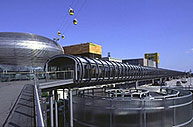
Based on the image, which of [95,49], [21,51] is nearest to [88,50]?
[95,49]

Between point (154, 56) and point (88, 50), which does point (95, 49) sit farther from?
point (154, 56)

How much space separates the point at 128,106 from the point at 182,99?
5621mm

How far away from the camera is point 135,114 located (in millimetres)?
11508

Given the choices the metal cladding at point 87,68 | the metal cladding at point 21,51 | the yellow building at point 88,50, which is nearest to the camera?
the metal cladding at point 87,68

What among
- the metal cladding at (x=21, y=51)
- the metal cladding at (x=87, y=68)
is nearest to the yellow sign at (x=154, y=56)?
the metal cladding at (x=21, y=51)

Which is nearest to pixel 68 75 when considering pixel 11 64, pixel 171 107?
pixel 171 107

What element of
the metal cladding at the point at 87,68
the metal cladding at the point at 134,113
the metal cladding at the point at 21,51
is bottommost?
the metal cladding at the point at 134,113

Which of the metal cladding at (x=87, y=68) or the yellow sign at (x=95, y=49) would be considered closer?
the metal cladding at (x=87, y=68)

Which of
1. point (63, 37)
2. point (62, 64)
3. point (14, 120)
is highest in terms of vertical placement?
point (63, 37)

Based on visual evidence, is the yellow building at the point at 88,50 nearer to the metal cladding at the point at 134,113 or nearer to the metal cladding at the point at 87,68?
the metal cladding at the point at 87,68

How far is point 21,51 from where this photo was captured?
4284 centimetres

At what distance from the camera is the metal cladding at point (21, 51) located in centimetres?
4081

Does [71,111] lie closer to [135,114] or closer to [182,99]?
[135,114]

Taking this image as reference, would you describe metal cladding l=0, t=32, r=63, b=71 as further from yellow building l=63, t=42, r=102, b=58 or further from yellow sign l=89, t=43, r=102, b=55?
yellow sign l=89, t=43, r=102, b=55
